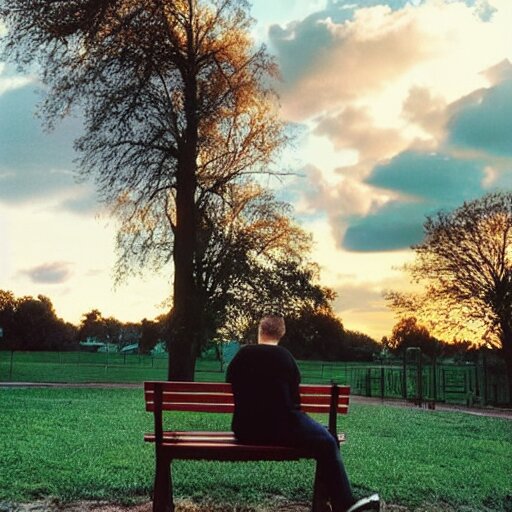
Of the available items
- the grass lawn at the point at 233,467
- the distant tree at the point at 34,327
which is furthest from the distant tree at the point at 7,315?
the grass lawn at the point at 233,467

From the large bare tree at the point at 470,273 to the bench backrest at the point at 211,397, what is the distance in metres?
27.5

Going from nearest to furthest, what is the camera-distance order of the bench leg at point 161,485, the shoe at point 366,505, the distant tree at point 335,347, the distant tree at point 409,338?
the shoe at point 366,505 → the bench leg at point 161,485 → the distant tree at point 409,338 → the distant tree at point 335,347

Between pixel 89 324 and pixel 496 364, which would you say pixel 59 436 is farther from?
Result: pixel 89 324

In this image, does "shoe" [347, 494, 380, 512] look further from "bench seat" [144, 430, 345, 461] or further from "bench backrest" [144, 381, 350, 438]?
"bench backrest" [144, 381, 350, 438]

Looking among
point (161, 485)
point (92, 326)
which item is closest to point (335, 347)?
point (92, 326)

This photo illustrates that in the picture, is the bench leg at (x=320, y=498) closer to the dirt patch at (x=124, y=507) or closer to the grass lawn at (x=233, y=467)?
the dirt patch at (x=124, y=507)

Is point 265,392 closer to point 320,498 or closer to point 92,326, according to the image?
point 320,498

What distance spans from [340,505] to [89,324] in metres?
136

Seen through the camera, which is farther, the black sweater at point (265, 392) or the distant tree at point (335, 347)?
the distant tree at point (335, 347)

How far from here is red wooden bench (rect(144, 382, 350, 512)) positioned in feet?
20.6

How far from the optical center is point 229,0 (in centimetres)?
2706

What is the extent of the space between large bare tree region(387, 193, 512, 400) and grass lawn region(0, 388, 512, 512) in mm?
17497

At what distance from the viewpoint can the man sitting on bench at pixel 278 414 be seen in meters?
6.21

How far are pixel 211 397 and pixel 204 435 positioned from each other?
33 centimetres
